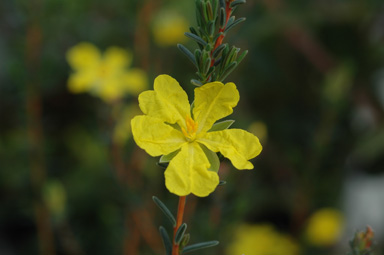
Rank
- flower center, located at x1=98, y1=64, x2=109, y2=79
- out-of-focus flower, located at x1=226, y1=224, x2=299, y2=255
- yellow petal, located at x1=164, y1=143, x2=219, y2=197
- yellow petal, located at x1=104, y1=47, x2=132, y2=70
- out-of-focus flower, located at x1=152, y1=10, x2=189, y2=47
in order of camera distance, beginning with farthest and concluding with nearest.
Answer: out-of-focus flower, located at x1=152, y1=10, x2=189, y2=47 < out-of-focus flower, located at x1=226, y1=224, x2=299, y2=255 < yellow petal, located at x1=104, y1=47, x2=132, y2=70 < flower center, located at x1=98, y1=64, x2=109, y2=79 < yellow petal, located at x1=164, y1=143, x2=219, y2=197

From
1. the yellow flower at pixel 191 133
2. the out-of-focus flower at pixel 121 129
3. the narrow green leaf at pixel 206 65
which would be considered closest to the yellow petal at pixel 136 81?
the out-of-focus flower at pixel 121 129

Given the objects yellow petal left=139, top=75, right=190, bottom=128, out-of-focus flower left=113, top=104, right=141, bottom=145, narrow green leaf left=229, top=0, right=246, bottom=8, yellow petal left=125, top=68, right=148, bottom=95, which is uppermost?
narrow green leaf left=229, top=0, right=246, bottom=8

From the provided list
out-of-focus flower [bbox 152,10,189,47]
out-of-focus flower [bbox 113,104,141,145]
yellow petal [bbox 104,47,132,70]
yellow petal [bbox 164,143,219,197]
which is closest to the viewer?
yellow petal [bbox 164,143,219,197]

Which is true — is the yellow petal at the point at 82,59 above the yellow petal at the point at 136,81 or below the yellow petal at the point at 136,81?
above

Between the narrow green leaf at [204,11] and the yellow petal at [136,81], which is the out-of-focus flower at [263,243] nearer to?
the yellow petal at [136,81]

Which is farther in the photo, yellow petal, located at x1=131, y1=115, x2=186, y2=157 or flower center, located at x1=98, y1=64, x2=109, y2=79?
flower center, located at x1=98, y1=64, x2=109, y2=79

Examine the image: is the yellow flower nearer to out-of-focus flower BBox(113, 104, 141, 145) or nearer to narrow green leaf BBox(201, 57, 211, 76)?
narrow green leaf BBox(201, 57, 211, 76)

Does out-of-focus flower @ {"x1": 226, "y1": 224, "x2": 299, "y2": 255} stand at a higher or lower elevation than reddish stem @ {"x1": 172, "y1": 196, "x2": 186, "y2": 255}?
lower

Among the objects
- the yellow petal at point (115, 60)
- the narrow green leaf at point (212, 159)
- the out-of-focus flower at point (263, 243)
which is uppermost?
the narrow green leaf at point (212, 159)

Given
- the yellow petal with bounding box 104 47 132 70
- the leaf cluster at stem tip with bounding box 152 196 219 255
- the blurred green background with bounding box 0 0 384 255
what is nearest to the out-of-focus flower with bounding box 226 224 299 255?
the blurred green background with bounding box 0 0 384 255
